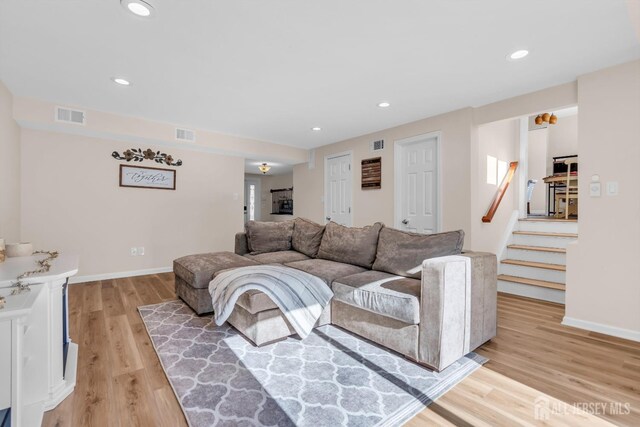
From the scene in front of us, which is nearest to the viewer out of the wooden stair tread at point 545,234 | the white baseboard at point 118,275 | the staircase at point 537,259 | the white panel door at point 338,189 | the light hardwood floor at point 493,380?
the light hardwood floor at point 493,380

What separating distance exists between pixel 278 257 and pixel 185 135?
2.59 m

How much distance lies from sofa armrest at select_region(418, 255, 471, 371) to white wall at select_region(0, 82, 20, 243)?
4090 millimetres

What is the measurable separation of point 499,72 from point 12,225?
17.9ft

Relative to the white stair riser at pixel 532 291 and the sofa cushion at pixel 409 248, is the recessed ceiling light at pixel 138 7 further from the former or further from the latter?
the white stair riser at pixel 532 291

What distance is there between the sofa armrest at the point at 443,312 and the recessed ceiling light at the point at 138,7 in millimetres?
2457

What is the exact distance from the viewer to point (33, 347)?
1.49 m

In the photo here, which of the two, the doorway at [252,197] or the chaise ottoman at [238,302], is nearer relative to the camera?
the chaise ottoman at [238,302]

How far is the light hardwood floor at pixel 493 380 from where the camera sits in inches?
59.2

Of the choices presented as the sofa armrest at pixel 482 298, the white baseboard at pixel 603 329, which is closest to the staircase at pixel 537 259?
the white baseboard at pixel 603 329

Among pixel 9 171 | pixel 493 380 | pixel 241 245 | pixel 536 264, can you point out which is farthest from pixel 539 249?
pixel 9 171

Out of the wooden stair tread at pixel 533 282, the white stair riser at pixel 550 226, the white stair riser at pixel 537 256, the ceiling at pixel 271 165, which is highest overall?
the ceiling at pixel 271 165

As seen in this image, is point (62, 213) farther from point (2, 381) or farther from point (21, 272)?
point (2, 381)

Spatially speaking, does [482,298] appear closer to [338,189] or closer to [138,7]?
[138,7]

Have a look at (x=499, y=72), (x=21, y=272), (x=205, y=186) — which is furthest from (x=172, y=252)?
(x=499, y=72)
